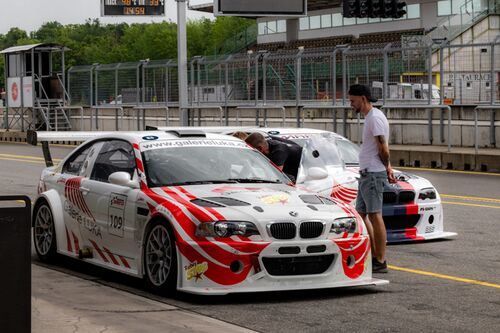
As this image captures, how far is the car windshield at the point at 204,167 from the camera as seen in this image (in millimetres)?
10461

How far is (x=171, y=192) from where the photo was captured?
32.9ft

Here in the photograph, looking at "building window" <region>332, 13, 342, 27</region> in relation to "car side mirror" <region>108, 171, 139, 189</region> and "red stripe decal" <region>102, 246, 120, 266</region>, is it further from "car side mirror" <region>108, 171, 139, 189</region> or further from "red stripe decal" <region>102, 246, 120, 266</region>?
"car side mirror" <region>108, 171, 139, 189</region>

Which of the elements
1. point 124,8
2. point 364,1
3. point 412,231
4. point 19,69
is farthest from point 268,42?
point 412,231

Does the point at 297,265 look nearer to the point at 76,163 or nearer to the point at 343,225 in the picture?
the point at 343,225

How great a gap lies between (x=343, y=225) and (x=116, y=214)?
2094 mm

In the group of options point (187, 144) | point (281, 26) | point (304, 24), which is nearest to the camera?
point (187, 144)

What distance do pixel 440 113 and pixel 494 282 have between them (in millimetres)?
19747

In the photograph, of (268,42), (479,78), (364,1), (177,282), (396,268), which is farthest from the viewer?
(268,42)

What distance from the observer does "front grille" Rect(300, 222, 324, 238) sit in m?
9.41

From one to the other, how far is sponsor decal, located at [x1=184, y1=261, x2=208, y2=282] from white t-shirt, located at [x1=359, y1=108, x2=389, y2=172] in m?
2.40

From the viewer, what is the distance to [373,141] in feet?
36.3

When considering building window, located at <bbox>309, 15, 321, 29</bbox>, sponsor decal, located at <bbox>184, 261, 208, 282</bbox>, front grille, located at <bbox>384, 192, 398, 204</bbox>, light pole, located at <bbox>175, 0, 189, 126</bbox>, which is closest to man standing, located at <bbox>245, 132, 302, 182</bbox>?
front grille, located at <bbox>384, 192, 398, 204</bbox>

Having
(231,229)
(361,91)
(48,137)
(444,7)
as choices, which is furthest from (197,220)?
(444,7)

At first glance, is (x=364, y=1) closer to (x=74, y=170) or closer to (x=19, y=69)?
(x=19, y=69)
